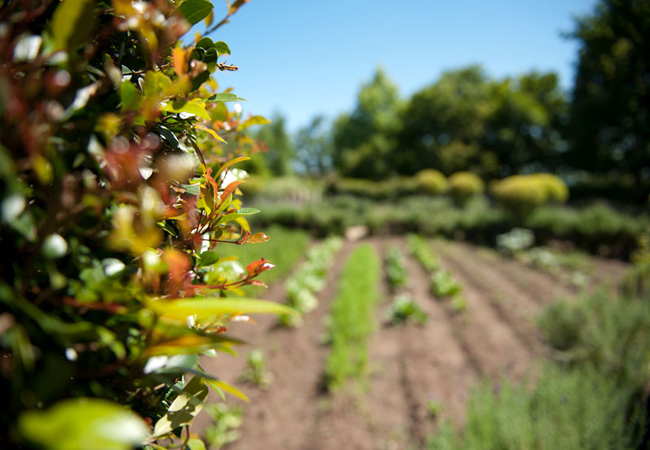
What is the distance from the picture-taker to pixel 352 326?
14.1ft

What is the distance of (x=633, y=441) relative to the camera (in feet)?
6.00

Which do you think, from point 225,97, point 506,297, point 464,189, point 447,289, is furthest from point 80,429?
point 464,189

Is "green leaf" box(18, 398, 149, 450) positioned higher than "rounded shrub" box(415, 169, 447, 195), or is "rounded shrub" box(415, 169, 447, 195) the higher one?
"rounded shrub" box(415, 169, 447, 195)

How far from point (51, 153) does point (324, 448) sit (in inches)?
122

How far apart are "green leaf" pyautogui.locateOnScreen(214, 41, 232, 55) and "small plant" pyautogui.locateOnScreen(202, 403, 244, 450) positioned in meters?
2.79

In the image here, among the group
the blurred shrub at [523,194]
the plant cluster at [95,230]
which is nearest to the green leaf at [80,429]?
the plant cluster at [95,230]

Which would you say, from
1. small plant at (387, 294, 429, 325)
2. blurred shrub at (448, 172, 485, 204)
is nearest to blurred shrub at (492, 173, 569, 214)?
blurred shrub at (448, 172, 485, 204)

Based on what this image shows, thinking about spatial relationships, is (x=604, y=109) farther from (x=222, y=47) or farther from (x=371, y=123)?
(x=222, y=47)

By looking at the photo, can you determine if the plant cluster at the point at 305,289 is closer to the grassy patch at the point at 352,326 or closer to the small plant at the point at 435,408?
the grassy patch at the point at 352,326

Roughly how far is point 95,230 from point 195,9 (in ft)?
1.42

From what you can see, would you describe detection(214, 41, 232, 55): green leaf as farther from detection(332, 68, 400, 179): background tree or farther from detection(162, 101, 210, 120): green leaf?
detection(332, 68, 400, 179): background tree

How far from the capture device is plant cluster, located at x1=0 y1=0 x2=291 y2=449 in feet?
1.07

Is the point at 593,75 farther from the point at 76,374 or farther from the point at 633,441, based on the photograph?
the point at 76,374

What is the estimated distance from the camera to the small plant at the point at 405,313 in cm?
485
